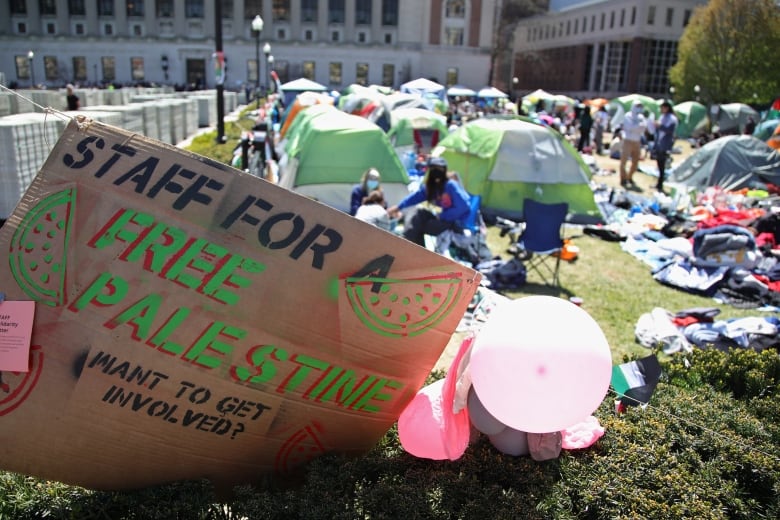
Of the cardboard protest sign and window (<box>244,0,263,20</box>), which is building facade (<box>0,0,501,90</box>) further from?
the cardboard protest sign

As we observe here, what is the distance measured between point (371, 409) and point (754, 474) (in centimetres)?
198

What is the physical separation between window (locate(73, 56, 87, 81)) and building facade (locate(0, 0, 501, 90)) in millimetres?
101

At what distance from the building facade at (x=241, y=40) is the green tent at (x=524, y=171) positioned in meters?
52.3

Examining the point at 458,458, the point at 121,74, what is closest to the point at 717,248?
the point at 458,458

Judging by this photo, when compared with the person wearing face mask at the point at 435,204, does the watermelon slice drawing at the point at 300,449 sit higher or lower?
lower

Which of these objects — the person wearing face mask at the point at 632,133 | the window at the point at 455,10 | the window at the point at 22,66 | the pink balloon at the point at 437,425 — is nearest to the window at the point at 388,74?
the window at the point at 455,10

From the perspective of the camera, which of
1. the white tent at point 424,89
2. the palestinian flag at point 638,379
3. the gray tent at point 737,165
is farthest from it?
the white tent at point 424,89

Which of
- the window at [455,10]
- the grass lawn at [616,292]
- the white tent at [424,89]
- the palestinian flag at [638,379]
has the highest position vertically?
the window at [455,10]

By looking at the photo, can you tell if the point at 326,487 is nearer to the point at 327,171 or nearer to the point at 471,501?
the point at 471,501

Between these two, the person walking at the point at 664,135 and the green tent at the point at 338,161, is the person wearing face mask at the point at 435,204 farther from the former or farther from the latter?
the person walking at the point at 664,135

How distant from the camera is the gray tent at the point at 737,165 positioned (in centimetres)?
1341

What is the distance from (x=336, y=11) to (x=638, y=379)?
216 feet

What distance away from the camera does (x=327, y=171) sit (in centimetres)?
981

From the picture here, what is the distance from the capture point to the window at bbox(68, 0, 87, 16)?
61.1m
